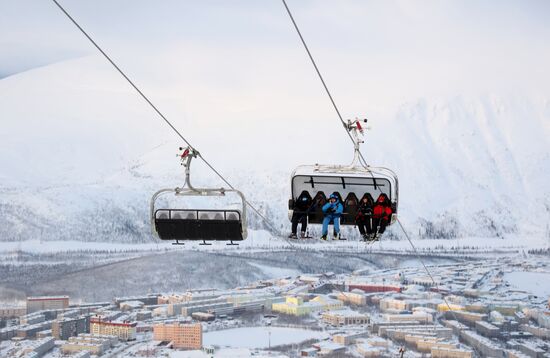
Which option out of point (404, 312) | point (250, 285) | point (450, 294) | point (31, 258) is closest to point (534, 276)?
point (450, 294)

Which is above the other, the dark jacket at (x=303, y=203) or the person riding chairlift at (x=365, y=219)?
the dark jacket at (x=303, y=203)

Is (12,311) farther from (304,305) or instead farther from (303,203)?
(303,203)

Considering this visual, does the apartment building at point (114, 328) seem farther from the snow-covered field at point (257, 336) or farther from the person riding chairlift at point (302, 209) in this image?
the person riding chairlift at point (302, 209)

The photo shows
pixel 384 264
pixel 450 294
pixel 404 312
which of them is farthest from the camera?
pixel 384 264

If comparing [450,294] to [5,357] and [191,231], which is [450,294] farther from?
[191,231]

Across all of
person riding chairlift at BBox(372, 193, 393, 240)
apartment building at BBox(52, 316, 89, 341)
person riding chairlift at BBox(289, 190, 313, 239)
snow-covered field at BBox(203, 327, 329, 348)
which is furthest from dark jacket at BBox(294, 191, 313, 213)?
apartment building at BBox(52, 316, 89, 341)

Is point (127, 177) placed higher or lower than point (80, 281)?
higher

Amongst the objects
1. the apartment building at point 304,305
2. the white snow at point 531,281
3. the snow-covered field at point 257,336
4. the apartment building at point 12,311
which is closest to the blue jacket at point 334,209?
the snow-covered field at point 257,336
